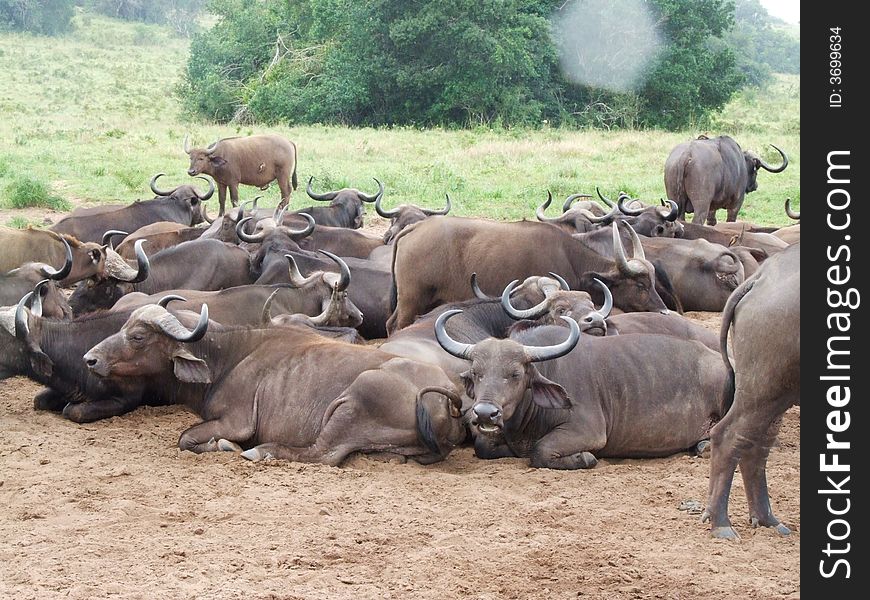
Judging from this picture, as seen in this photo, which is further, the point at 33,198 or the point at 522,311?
the point at 33,198

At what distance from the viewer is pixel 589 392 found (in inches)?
283

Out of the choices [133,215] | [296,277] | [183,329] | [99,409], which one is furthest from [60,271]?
[133,215]

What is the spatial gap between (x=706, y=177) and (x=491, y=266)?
6943 mm

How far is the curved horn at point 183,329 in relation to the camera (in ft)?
24.0

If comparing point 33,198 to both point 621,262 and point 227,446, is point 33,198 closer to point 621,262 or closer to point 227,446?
point 621,262

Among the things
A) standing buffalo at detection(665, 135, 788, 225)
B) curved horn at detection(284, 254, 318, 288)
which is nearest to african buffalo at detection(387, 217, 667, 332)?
curved horn at detection(284, 254, 318, 288)

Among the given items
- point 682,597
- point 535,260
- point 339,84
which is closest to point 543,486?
point 682,597

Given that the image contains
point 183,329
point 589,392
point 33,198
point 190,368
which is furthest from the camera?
point 33,198

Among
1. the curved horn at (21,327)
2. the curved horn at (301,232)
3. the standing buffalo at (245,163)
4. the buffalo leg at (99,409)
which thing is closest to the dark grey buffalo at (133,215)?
the curved horn at (301,232)

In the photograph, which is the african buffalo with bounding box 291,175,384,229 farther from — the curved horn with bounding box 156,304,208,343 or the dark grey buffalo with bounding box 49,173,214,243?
the curved horn with bounding box 156,304,208,343

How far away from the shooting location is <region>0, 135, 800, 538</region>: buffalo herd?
559 centimetres

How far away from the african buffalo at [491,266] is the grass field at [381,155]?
692 cm

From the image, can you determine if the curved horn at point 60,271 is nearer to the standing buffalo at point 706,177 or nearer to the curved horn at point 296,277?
the curved horn at point 296,277

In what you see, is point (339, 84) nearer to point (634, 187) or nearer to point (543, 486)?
point (634, 187)
